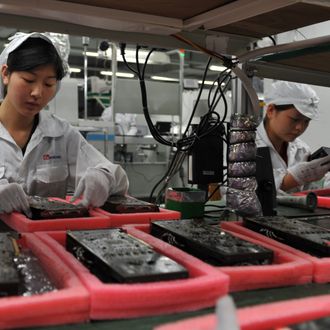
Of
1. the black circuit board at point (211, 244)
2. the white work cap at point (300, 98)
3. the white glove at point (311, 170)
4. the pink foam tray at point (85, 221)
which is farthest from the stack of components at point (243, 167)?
the white work cap at point (300, 98)

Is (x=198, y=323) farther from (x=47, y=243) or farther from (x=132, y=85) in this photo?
(x=132, y=85)

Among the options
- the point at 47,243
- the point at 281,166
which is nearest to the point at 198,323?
the point at 47,243

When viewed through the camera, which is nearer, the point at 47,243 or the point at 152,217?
the point at 47,243

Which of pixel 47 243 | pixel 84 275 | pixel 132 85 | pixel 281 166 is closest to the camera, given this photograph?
pixel 84 275

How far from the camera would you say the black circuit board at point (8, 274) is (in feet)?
1.69

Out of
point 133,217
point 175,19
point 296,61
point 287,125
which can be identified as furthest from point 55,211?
point 287,125

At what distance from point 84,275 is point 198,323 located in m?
0.19

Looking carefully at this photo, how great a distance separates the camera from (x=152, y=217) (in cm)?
103

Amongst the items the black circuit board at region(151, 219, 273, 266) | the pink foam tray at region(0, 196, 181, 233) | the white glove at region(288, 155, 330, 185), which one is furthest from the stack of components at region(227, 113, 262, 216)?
the white glove at region(288, 155, 330, 185)

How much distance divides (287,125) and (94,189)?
1.52 m

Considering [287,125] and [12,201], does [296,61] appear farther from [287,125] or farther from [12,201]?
[12,201]

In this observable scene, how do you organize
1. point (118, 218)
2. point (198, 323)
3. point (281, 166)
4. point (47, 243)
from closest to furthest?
point (198, 323) → point (47, 243) → point (118, 218) → point (281, 166)

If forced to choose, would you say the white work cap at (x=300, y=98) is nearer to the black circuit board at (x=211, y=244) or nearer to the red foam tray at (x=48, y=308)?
the black circuit board at (x=211, y=244)

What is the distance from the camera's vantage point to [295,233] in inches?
33.3
